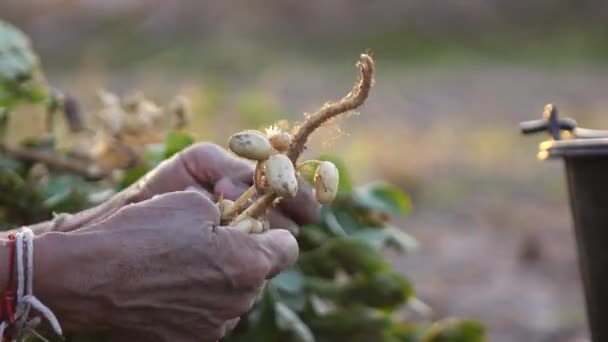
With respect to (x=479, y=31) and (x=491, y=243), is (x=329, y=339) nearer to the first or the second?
(x=491, y=243)

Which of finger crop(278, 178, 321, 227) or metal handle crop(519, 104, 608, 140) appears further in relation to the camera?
metal handle crop(519, 104, 608, 140)

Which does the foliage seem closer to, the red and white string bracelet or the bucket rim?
the bucket rim

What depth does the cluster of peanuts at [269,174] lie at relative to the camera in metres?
1.49

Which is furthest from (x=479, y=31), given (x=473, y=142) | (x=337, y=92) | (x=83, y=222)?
(x=83, y=222)

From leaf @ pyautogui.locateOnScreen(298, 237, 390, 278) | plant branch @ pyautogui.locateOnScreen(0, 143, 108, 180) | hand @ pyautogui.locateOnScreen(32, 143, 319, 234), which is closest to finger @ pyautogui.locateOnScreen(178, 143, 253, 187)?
hand @ pyautogui.locateOnScreen(32, 143, 319, 234)

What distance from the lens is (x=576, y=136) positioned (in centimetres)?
228

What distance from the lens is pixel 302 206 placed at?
1.88 meters

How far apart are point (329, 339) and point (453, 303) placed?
1610mm

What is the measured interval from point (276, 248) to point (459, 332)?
51.5 inches

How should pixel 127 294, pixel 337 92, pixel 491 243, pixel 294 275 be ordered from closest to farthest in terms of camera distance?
pixel 127 294 → pixel 294 275 → pixel 491 243 → pixel 337 92

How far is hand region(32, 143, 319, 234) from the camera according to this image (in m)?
1.84

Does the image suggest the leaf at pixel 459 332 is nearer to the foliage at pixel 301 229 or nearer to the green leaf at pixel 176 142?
the foliage at pixel 301 229

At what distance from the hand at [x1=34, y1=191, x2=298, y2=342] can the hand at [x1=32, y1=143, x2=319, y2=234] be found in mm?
313

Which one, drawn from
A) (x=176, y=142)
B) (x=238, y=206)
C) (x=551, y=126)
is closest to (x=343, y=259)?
(x=176, y=142)
